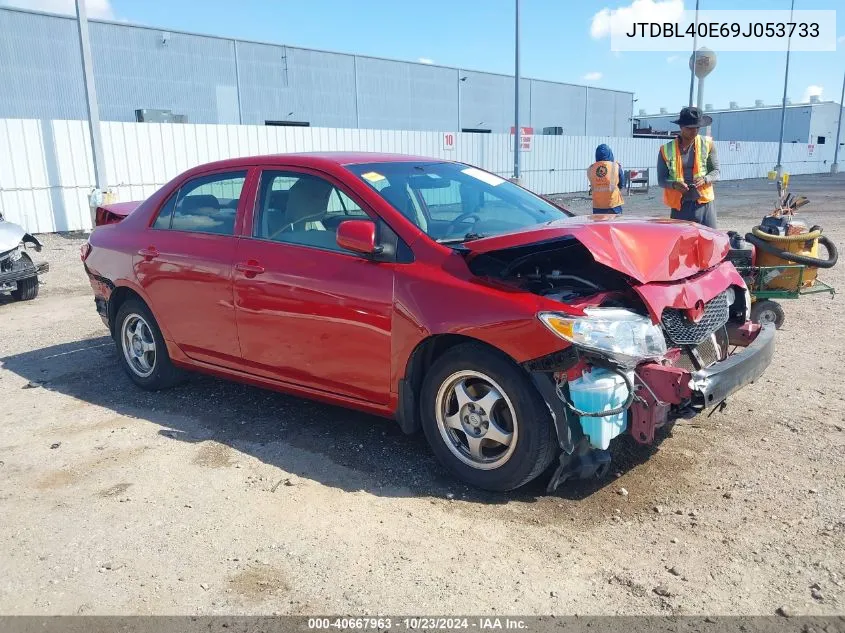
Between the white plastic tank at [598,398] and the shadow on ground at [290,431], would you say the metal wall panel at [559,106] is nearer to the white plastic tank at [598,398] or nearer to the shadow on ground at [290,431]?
the shadow on ground at [290,431]

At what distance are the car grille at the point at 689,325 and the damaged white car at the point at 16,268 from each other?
8327mm

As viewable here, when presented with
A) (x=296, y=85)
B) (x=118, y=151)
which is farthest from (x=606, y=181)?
(x=296, y=85)

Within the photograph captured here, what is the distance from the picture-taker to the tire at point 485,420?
3.40 metres

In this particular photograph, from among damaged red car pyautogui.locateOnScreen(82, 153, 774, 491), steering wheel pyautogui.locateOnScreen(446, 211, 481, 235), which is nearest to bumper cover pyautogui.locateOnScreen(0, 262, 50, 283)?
damaged red car pyautogui.locateOnScreen(82, 153, 774, 491)

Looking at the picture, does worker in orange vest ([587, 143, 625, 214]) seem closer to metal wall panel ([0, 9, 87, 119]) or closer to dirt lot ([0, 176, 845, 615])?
dirt lot ([0, 176, 845, 615])

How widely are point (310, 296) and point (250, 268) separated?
57cm

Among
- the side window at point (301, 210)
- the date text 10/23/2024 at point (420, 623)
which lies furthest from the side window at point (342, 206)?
the date text 10/23/2024 at point (420, 623)

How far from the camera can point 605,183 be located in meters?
9.52

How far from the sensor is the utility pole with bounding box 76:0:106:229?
14477 mm

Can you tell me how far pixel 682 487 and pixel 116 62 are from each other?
31.8 meters

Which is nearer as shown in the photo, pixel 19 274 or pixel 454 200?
pixel 454 200

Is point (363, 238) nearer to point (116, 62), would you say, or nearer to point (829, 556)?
point (829, 556)

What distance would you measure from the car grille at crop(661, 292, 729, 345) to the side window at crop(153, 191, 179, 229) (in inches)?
142

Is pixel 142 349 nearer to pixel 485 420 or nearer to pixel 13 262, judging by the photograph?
pixel 485 420
